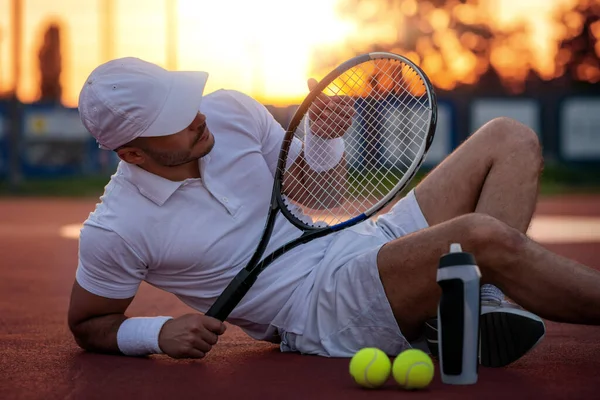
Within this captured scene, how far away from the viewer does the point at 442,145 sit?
2662 centimetres

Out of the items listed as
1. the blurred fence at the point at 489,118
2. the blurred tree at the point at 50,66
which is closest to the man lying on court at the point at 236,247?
the blurred fence at the point at 489,118

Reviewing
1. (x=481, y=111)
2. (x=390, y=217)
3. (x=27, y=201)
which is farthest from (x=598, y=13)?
(x=390, y=217)

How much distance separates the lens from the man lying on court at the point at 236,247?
136 inches

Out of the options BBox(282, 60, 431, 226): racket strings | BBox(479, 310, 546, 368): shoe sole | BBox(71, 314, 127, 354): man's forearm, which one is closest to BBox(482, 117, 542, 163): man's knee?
BBox(282, 60, 431, 226): racket strings

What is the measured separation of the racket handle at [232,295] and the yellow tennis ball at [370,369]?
0.55m

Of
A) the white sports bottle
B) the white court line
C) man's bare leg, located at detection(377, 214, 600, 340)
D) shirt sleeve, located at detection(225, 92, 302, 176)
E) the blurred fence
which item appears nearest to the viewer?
the white sports bottle

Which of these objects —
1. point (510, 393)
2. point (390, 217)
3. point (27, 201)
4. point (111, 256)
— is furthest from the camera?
point (27, 201)

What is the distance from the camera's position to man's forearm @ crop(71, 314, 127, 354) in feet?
12.5

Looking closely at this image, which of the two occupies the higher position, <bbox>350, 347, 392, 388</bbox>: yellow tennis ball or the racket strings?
the racket strings

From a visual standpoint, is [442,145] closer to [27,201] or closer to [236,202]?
[27,201]

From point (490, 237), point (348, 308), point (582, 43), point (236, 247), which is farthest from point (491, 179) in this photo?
point (582, 43)

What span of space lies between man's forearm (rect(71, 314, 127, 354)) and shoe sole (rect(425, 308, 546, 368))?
112 cm

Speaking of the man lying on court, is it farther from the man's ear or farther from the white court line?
the white court line

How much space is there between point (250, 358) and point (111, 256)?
0.71 meters
